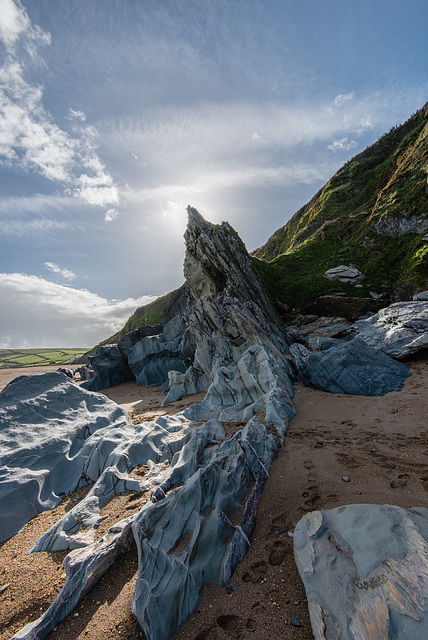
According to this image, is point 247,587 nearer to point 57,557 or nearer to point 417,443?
point 57,557

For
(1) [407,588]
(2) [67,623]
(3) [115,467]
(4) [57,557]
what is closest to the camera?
(1) [407,588]

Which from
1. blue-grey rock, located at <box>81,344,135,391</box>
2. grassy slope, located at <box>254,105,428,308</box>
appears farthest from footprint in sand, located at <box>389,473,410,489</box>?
blue-grey rock, located at <box>81,344,135,391</box>

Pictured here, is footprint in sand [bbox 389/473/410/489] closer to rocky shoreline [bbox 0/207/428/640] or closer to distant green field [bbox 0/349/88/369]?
rocky shoreline [bbox 0/207/428/640]

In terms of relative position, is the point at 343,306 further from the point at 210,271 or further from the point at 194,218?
the point at 194,218

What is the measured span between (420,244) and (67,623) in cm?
3256

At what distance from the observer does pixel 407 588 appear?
242 centimetres

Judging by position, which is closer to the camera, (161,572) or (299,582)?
(299,582)

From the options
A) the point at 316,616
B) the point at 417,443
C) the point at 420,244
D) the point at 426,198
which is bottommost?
the point at 417,443

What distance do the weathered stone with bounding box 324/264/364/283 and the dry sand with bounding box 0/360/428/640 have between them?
2207 centimetres

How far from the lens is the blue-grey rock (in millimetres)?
26969

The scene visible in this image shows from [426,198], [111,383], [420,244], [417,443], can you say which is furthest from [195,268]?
[426,198]

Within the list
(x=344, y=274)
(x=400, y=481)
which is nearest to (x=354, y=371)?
(x=400, y=481)

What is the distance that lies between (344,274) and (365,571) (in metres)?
29.6

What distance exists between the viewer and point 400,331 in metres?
14.2
